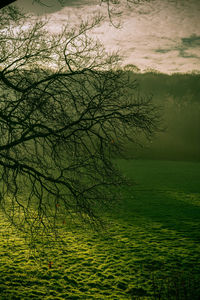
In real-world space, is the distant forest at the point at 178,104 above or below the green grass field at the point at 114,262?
above

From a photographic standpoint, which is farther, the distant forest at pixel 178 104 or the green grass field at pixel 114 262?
the distant forest at pixel 178 104

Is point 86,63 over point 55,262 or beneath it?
over

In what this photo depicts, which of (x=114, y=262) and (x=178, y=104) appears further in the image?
(x=178, y=104)

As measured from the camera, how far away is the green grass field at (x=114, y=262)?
4.97 m

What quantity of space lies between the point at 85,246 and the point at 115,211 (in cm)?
359

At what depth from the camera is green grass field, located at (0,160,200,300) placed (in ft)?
16.3

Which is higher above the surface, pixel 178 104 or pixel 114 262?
pixel 178 104

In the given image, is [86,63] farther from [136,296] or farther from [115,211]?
[115,211]

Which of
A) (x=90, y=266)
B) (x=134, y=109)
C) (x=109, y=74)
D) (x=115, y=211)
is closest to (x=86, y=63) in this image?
(x=109, y=74)

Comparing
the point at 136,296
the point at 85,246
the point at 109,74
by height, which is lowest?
the point at 136,296

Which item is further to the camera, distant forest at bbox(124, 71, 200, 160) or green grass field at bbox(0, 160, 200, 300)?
distant forest at bbox(124, 71, 200, 160)

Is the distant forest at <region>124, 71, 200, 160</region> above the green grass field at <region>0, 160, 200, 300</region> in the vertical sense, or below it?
above

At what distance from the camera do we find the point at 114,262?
6.22 m

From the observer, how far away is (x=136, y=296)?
4785mm
